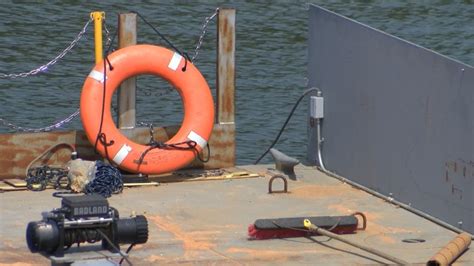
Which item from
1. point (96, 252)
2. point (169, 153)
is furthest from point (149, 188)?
point (96, 252)

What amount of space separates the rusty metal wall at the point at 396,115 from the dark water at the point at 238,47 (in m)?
2.59

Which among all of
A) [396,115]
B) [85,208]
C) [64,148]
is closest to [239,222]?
[396,115]

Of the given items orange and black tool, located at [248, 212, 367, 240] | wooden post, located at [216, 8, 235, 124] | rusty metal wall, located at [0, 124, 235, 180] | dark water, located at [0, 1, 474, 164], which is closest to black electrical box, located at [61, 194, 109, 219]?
orange and black tool, located at [248, 212, 367, 240]

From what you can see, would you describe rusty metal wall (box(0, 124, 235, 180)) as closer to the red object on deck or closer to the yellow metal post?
the yellow metal post

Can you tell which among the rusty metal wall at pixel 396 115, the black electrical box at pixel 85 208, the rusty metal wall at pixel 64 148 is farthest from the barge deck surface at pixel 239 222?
the black electrical box at pixel 85 208

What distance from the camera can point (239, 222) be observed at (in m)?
7.58

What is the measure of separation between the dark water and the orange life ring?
2715mm

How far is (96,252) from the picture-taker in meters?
5.48

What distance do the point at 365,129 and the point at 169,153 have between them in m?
1.20

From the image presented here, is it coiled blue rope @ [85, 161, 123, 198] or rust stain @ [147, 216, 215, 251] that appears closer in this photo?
rust stain @ [147, 216, 215, 251]

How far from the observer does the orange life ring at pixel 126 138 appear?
8461 mm

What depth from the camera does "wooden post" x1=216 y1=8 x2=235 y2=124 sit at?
8.94 meters

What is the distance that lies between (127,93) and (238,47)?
20.2ft

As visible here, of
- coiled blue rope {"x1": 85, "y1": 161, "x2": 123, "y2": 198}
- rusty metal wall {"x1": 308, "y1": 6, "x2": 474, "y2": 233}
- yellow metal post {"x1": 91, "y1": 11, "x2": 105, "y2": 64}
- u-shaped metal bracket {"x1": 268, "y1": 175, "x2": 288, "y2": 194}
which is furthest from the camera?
yellow metal post {"x1": 91, "y1": 11, "x2": 105, "y2": 64}
